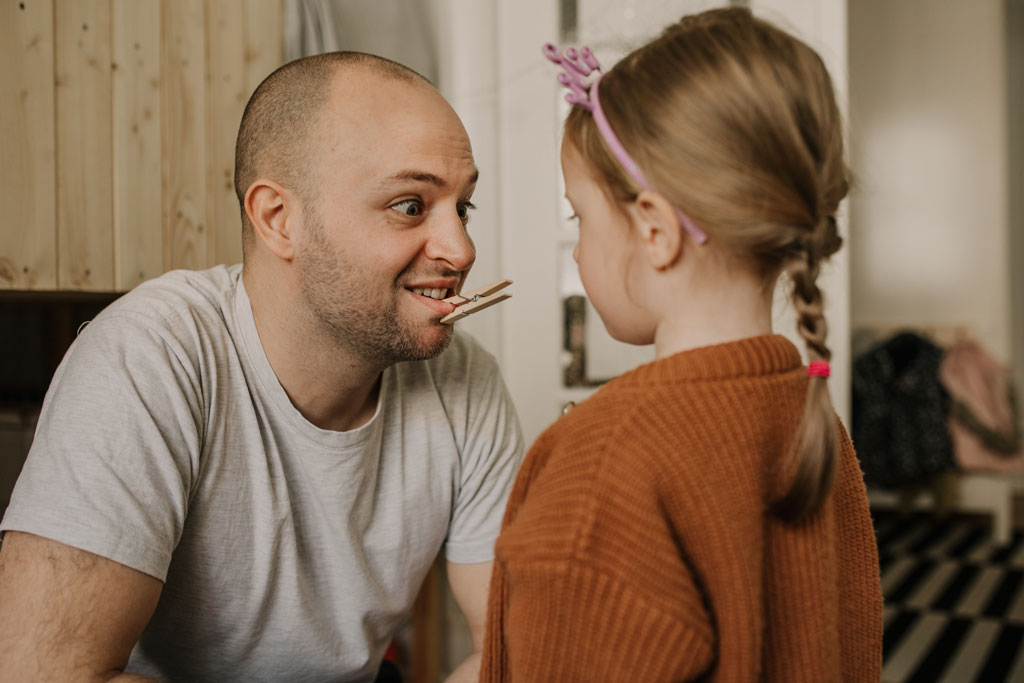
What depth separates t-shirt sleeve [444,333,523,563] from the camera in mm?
1229

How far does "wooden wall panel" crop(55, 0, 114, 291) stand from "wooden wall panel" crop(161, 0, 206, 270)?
0.37ft

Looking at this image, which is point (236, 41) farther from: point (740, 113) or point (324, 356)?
point (740, 113)

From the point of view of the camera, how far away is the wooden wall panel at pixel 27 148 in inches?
50.5

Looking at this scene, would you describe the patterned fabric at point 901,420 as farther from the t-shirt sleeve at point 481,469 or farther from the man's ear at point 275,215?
the man's ear at point 275,215

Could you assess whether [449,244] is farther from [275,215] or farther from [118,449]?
[118,449]

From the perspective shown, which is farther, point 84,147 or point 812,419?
point 84,147

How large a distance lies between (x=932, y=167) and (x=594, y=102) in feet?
12.8

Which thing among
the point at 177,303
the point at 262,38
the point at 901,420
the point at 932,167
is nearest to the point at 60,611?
the point at 177,303

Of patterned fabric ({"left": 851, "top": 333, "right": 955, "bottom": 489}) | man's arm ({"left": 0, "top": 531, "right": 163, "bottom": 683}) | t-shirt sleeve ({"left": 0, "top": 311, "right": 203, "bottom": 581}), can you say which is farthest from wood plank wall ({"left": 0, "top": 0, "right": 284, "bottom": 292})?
patterned fabric ({"left": 851, "top": 333, "right": 955, "bottom": 489})

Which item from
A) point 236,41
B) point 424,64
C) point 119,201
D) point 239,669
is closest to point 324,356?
point 239,669

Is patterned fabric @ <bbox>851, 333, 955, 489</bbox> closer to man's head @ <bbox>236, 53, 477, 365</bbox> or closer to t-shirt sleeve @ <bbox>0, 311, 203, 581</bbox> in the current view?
man's head @ <bbox>236, 53, 477, 365</bbox>

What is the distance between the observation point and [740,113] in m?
0.70

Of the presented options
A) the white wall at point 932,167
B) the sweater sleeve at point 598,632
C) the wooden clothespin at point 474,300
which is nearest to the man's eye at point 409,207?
the wooden clothespin at point 474,300

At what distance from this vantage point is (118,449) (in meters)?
0.89
